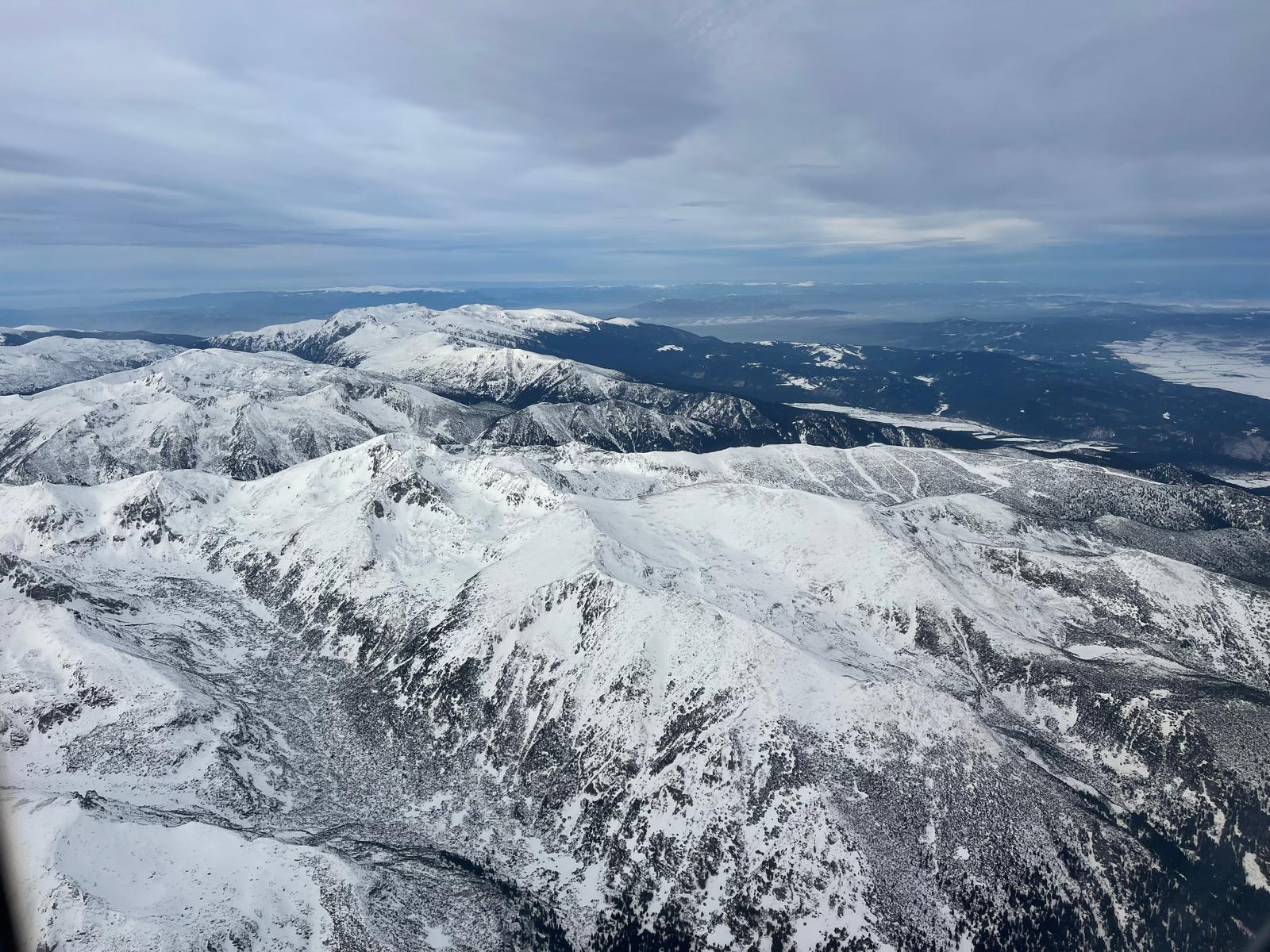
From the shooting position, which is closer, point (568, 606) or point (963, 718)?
point (963, 718)

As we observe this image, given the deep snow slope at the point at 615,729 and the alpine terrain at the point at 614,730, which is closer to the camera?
the alpine terrain at the point at 614,730

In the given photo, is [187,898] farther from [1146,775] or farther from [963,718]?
[1146,775]

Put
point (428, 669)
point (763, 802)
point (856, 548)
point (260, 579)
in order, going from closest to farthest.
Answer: point (763, 802)
point (428, 669)
point (856, 548)
point (260, 579)

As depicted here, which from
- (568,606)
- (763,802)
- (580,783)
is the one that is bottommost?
(580,783)

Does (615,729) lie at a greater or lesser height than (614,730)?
greater

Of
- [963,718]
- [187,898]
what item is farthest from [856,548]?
[187,898]

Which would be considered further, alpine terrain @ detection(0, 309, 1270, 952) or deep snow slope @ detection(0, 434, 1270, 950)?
deep snow slope @ detection(0, 434, 1270, 950)

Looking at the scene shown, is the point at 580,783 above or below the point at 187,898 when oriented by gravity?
below

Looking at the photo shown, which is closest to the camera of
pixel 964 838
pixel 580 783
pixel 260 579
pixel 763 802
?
pixel 964 838
